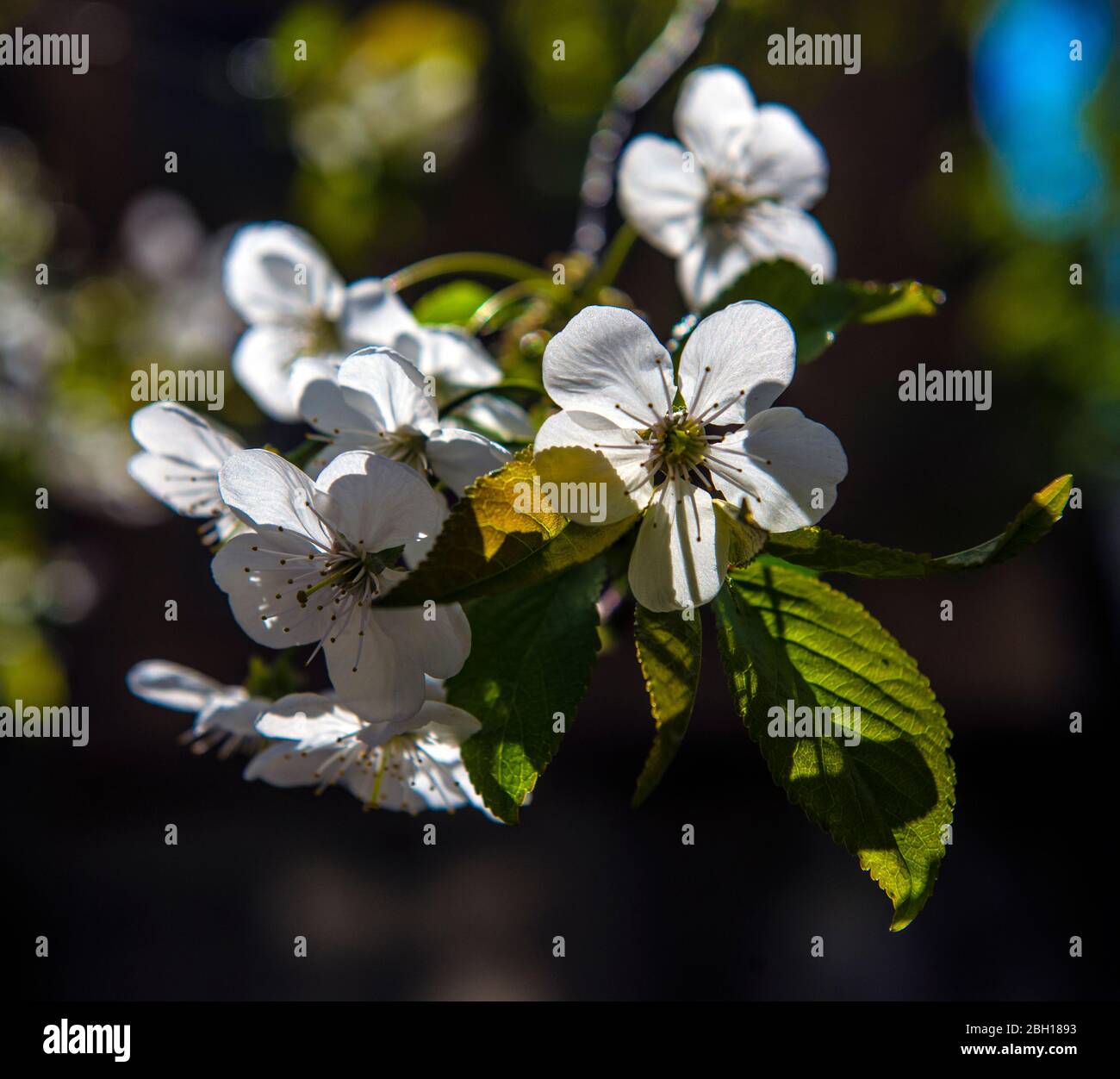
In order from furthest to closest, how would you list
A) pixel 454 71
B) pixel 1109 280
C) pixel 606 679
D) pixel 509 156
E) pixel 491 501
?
pixel 606 679 → pixel 509 156 → pixel 1109 280 → pixel 454 71 → pixel 491 501

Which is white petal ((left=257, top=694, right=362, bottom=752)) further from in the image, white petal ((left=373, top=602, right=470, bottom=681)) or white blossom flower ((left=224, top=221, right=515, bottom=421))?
white blossom flower ((left=224, top=221, right=515, bottom=421))

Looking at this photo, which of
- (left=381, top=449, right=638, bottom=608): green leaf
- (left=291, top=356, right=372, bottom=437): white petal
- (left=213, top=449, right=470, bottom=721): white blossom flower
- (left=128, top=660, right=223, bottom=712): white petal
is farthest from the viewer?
(left=128, top=660, right=223, bottom=712): white petal

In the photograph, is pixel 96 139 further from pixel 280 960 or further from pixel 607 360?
pixel 607 360

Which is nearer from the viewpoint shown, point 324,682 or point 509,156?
point 324,682

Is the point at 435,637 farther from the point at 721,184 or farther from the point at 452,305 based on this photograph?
the point at 721,184

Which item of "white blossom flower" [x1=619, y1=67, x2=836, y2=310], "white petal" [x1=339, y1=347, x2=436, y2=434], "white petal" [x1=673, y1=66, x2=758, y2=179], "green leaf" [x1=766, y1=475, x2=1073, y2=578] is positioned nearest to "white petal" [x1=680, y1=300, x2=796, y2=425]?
"green leaf" [x1=766, y1=475, x2=1073, y2=578]
